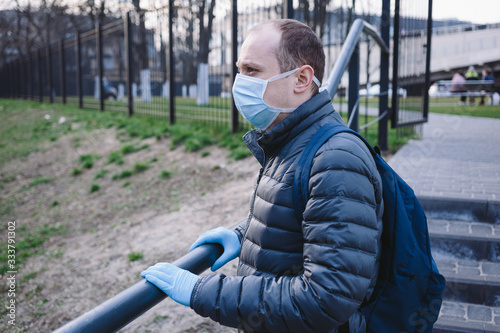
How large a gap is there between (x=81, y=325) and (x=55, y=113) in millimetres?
14917

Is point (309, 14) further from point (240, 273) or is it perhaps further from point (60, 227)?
point (240, 273)

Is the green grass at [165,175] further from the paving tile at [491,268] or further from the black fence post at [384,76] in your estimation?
the paving tile at [491,268]

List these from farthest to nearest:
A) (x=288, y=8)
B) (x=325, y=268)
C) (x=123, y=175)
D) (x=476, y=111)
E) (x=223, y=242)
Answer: (x=476, y=111) < (x=123, y=175) < (x=288, y=8) < (x=223, y=242) < (x=325, y=268)

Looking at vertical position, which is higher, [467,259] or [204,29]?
[204,29]

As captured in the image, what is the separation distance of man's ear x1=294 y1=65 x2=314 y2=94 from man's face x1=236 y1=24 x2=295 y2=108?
0.07ft

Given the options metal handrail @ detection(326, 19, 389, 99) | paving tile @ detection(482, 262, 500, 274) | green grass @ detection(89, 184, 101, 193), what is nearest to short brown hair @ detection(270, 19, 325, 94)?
metal handrail @ detection(326, 19, 389, 99)

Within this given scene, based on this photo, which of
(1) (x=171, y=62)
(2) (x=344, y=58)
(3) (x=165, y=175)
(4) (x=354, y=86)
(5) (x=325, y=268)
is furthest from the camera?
(1) (x=171, y=62)

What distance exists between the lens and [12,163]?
988 centimetres

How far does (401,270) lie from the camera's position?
4.92 ft

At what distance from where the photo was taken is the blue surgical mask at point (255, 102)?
164cm

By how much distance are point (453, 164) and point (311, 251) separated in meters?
5.03

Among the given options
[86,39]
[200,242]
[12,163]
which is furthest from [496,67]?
[200,242]

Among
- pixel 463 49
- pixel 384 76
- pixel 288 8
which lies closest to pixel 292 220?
pixel 288 8

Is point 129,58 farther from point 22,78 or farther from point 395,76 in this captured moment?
point 22,78
